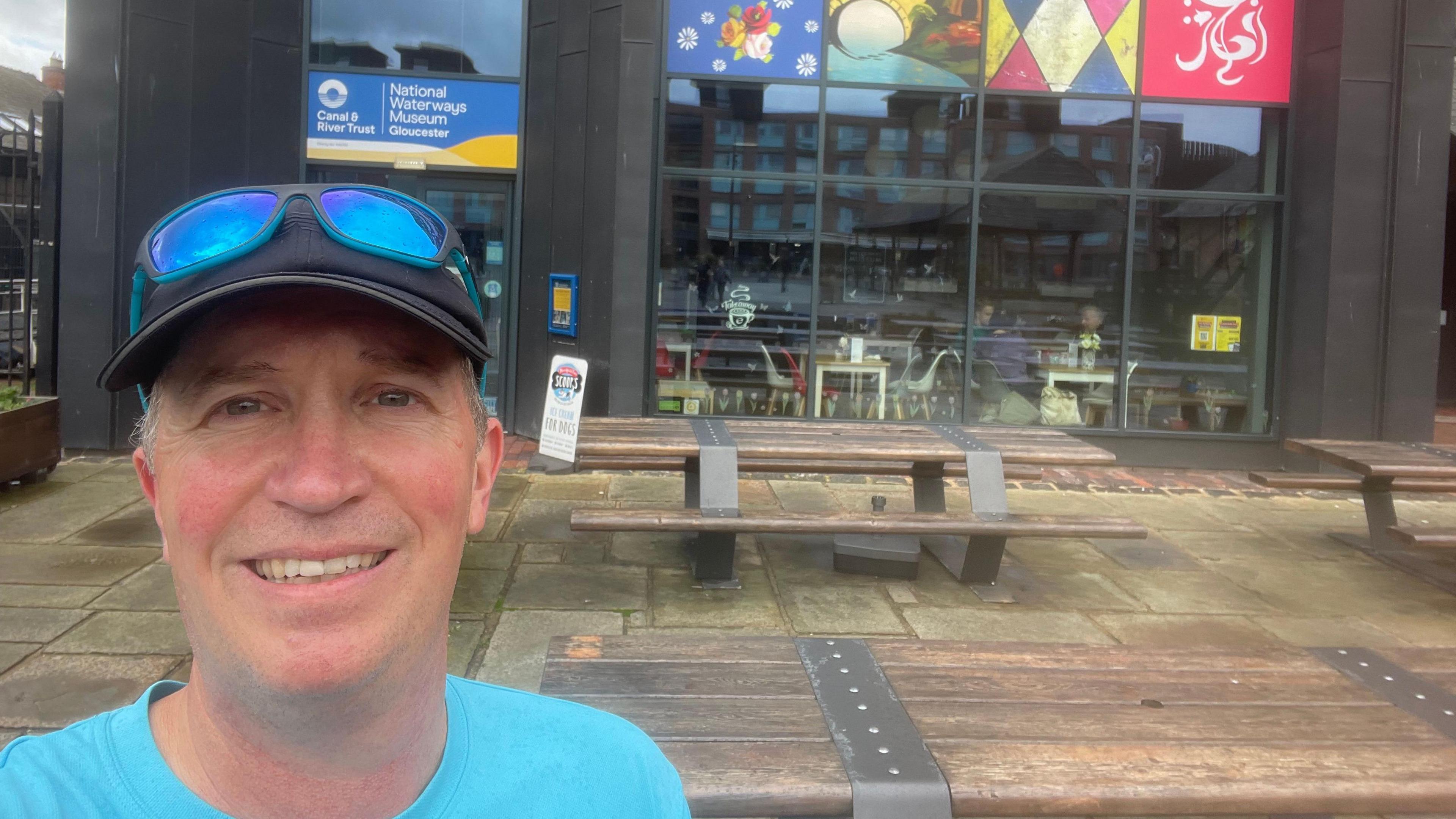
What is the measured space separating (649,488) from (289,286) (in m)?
6.93

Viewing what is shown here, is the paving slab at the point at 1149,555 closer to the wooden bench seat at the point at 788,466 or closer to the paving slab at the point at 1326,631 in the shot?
the wooden bench seat at the point at 788,466

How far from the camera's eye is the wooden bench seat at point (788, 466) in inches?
244

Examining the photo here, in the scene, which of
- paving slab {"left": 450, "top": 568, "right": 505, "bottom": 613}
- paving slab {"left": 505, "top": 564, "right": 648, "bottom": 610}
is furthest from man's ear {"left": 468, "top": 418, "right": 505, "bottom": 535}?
paving slab {"left": 505, "top": 564, "right": 648, "bottom": 610}

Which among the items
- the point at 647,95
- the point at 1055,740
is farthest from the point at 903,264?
the point at 1055,740

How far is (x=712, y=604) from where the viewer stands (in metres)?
5.39

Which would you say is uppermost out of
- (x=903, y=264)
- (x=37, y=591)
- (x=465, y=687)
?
(x=903, y=264)

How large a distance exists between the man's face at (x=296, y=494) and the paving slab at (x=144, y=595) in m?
4.20

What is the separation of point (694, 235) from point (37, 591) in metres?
5.62

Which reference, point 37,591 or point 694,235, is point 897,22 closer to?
point 694,235

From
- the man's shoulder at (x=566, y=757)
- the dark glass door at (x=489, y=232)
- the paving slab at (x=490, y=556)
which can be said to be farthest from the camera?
the dark glass door at (x=489, y=232)

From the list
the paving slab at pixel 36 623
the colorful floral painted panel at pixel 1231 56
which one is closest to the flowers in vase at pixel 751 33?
the colorful floral painted panel at pixel 1231 56

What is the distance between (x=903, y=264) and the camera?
947 cm

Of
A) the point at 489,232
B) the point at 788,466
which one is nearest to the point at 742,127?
the point at 489,232

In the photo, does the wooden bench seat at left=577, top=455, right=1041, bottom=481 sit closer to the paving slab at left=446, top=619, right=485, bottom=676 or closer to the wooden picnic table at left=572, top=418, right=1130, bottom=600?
the wooden picnic table at left=572, top=418, right=1130, bottom=600
